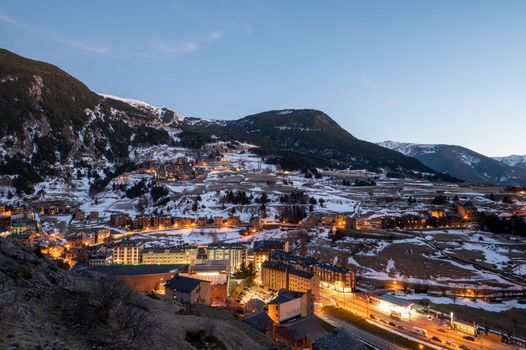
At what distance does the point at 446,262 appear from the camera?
78.9 metres

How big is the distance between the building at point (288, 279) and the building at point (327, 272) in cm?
267

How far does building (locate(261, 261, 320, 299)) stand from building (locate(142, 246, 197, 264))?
1918 cm

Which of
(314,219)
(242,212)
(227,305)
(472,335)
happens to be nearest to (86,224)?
(242,212)

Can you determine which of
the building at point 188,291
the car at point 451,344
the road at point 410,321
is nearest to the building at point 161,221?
the road at point 410,321

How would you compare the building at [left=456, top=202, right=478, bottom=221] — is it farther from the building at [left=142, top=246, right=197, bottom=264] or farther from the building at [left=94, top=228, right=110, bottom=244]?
the building at [left=94, top=228, right=110, bottom=244]

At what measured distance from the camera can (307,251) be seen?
93.1 meters

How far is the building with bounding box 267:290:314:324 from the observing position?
1900 inches

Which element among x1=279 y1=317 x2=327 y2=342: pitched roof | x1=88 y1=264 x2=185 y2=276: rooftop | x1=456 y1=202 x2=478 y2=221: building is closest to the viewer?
x1=279 y1=317 x2=327 y2=342: pitched roof

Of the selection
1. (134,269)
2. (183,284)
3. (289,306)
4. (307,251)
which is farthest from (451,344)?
(307,251)

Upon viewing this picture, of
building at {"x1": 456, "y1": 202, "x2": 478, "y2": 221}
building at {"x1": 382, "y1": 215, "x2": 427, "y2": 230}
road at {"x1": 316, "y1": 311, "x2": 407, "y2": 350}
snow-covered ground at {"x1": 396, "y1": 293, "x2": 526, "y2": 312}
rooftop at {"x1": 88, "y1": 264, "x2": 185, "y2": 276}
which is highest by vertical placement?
building at {"x1": 456, "y1": 202, "x2": 478, "y2": 221}

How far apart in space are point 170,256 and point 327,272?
35457mm

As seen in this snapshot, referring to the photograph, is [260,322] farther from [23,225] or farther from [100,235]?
[23,225]

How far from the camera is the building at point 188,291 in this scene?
50.9 m

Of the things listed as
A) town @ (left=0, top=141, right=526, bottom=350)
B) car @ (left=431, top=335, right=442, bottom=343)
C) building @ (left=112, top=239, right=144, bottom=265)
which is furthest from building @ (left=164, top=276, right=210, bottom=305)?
building @ (left=112, top=239, right=144, bottom=265)
